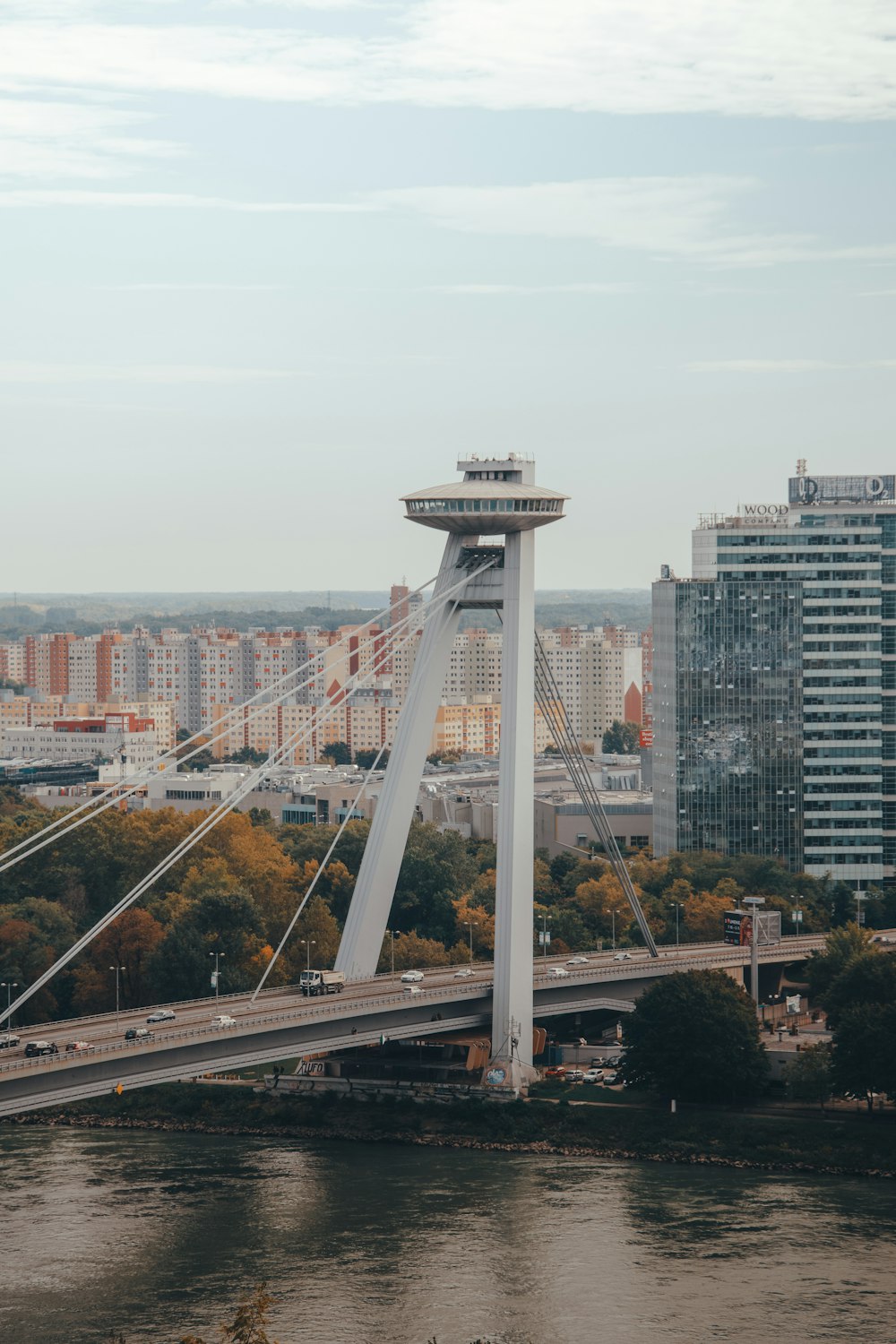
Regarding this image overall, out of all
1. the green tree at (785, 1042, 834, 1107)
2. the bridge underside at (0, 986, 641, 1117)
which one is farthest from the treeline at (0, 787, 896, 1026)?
the green tree at (785, 1042, 834, 1107)

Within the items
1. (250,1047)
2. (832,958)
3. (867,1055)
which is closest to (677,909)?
(832,958)

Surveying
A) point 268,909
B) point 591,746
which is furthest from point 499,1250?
point 591,746

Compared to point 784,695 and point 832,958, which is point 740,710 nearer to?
point 784,695

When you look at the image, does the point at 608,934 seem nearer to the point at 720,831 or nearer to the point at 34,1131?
the point at 720,831

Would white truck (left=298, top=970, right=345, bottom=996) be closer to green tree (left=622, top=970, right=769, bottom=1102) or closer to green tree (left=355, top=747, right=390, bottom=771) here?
green tree (left=622, top=970, right=769, bottom=1102)

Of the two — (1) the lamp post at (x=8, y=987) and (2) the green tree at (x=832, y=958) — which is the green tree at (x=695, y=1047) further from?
(1) the lamp post at (x=8, y=987)
